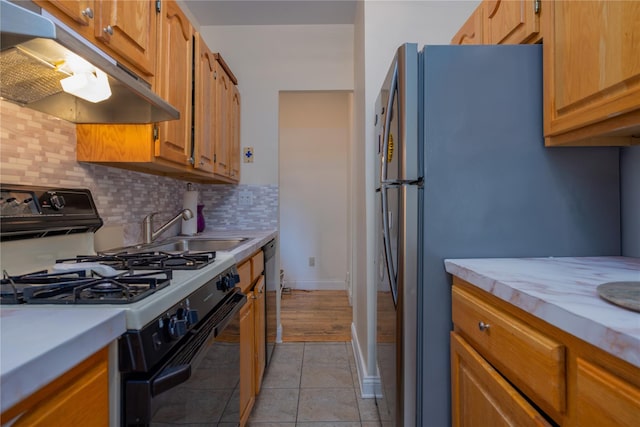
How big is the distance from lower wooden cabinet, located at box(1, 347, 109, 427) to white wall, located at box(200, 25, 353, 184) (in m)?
2.26

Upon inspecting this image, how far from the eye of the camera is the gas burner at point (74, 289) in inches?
25.6

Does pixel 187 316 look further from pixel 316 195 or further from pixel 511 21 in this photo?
pixel 316 195

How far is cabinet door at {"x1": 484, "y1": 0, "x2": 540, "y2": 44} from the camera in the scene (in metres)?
1.17

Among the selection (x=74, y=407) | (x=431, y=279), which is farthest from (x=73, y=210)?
(x=431, y=279)

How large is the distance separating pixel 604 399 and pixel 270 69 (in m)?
2.85

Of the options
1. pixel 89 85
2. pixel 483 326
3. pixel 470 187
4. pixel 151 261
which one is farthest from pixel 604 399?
pixel 89 85

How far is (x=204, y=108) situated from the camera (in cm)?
188

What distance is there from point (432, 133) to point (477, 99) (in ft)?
0.68

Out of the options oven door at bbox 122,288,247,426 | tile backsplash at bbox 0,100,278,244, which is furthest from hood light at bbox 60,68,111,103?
oven door at bbox 122,288,247,426

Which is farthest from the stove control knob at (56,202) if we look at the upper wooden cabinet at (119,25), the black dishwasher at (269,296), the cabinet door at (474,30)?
the cabinet door at (474,30)

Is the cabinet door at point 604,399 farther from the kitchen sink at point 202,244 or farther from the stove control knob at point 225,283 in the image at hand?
the kitchen sink at point 202,244

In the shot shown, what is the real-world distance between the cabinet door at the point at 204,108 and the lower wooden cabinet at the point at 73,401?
1345 millimetres

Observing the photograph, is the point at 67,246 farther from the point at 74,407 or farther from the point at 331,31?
the point at 331,31

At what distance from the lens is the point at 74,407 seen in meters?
0.51
